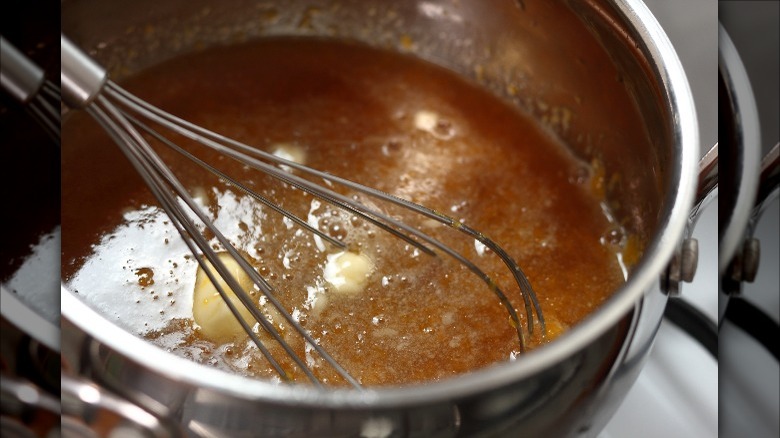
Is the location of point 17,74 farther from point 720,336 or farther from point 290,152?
point 720,336

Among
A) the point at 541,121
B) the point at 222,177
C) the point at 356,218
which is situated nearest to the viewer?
the point at 222,177

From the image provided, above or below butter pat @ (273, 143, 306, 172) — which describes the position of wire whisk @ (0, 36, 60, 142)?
below

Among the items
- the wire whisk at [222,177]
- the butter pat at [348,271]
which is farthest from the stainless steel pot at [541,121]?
the butter pat at [348,271]

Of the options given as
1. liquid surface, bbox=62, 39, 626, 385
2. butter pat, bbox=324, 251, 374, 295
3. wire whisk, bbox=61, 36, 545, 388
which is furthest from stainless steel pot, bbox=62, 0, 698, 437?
butter pat, bbox=324, 251, 374, 295

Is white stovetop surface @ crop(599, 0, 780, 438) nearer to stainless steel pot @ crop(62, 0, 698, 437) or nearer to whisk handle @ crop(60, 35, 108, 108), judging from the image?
stainless steel pot @ crop(62, 0, 698, 437)

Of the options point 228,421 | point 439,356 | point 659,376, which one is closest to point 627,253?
point 659,376

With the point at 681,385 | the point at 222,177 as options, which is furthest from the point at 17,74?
the point at 681,385
